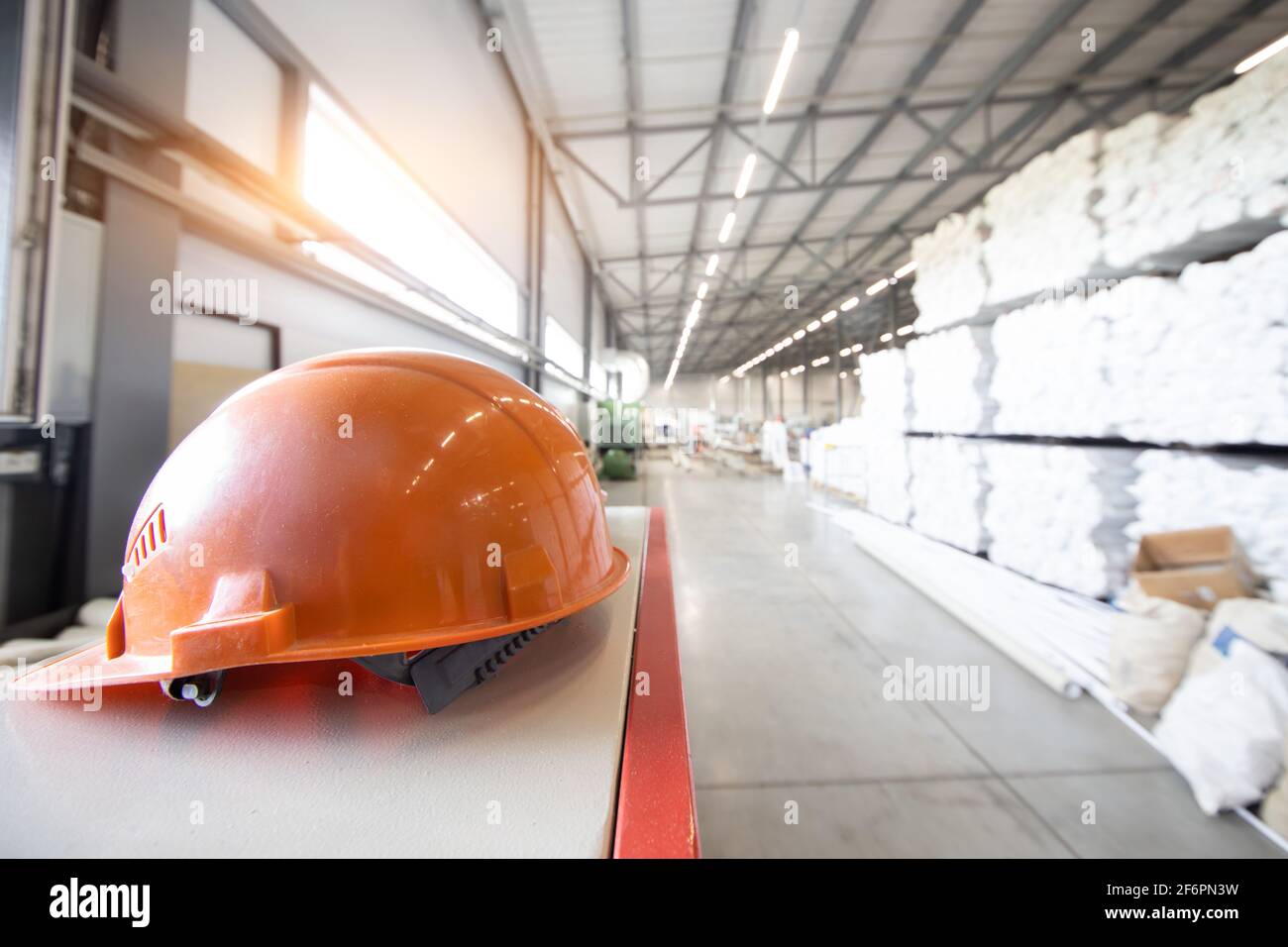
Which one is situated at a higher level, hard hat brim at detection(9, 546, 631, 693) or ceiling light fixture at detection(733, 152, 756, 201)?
ceiling light fixture at detection(733, 152, 756, 201)

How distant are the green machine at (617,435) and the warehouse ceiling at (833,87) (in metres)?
3.66

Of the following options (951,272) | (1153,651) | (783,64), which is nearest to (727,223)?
(783,64)

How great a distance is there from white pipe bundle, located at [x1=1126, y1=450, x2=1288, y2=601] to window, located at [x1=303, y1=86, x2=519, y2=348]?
180 inches

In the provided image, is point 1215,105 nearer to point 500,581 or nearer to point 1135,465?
point 1135,465

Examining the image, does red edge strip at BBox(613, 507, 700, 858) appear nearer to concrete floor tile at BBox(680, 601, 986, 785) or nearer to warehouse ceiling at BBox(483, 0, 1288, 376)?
concrete floor tile at BBox(680, 601, 986, 785)

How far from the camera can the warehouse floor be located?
147 cm

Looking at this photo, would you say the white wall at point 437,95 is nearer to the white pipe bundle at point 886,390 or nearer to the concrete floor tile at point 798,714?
the concrete floor tile at point 798,714

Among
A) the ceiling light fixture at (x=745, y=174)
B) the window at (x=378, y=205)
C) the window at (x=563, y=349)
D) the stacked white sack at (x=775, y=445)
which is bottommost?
the stacked white sack at (x=775, y=445)

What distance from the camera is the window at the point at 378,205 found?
8.21 ft

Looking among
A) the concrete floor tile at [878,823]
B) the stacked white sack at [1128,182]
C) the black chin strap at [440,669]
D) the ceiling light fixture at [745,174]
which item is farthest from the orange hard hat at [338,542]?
the ceiling light fixture at [745,174]

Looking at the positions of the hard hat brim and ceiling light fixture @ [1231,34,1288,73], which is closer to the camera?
the hard hat brim

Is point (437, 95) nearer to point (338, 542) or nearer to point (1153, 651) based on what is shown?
point (338, 542)

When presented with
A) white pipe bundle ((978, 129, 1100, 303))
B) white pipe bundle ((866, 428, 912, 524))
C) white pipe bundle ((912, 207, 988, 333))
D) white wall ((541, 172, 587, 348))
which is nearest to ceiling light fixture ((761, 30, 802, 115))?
white pipe bundle ((912, 207, 988, 333))
